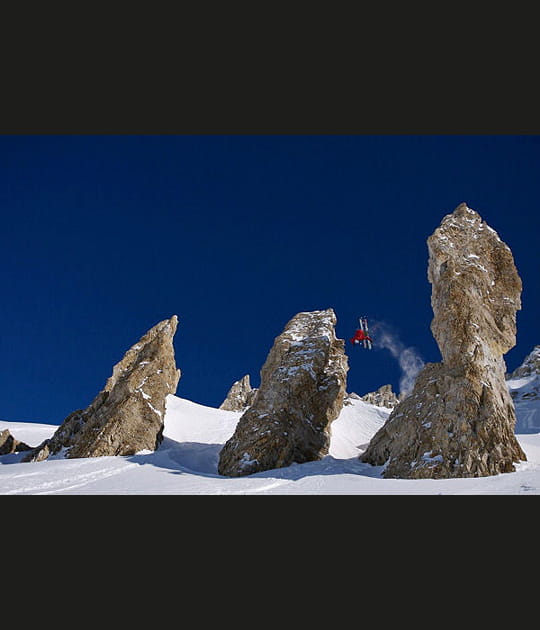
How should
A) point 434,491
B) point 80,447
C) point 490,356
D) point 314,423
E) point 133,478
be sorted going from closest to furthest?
point 434,491
point 133,478
point 490,356
point 314,423
point 80,447

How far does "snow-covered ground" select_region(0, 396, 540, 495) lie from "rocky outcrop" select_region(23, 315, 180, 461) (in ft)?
9.48

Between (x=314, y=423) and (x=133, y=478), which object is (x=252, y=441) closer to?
(x=314, y=423)

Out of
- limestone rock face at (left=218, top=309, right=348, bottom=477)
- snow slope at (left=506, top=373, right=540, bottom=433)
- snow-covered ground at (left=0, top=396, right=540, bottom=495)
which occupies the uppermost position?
snow slope at (left=506, top=373, right=540, bottom=433)

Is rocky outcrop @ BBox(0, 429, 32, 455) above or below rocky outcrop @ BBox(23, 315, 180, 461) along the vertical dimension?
below

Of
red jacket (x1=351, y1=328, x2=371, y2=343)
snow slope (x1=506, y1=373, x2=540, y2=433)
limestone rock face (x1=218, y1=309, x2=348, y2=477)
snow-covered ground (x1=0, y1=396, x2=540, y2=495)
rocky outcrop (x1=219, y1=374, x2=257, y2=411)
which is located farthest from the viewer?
rocky outcrop (x1=219, y1=374, x2=257, y2=411)

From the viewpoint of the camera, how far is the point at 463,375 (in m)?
17.3

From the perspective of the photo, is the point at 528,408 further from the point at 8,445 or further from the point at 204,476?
the point at 8,445

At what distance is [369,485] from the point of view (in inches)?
476

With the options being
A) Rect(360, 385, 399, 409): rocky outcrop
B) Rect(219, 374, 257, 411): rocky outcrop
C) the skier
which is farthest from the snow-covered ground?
Rect(360, 385, 399, 409): rocky outcrop

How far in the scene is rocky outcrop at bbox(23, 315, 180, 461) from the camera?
27859 mm

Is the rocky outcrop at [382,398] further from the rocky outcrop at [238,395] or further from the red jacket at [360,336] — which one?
the red jacket at [360,336]

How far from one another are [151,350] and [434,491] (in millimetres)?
30315

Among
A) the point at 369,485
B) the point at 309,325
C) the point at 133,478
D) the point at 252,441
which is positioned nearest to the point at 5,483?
the point at 133,478

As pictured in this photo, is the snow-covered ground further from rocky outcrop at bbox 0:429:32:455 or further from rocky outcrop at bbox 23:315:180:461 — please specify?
rocky outcrop at bbox 23:315:180:461
